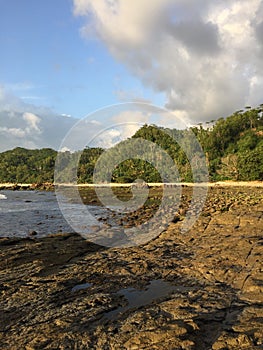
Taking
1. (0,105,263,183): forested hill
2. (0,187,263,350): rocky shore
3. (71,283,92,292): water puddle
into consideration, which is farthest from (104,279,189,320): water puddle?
(0,105,263,183): forested hill

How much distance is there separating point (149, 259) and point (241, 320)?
16.5 ft

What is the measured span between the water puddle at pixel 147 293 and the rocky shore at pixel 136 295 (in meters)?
0.03

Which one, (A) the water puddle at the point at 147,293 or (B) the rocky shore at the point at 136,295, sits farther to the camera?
(A) the water puddle at the point at 147,293

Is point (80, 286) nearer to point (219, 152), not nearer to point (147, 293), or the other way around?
point (147, 293)

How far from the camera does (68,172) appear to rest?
119688mm

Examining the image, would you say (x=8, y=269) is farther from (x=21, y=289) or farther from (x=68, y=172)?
(x=68, y=172)

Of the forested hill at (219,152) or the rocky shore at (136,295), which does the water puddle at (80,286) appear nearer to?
the rocky shore at (136,295)

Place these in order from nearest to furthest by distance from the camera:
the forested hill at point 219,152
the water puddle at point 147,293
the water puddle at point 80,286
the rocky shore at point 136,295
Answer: the rocky shore at point 136,295 < the water puddle at point 147,293 < the water puddle at point 80,286 < the forested hill at point 219,152

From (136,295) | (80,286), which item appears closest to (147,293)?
(136,295)

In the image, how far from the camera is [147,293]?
27.3 ft

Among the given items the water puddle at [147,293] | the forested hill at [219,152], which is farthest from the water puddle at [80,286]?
the forested hill at [219,152]

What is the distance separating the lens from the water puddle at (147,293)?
762 cm

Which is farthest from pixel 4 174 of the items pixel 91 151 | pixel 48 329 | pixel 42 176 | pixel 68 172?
pixel 48 329

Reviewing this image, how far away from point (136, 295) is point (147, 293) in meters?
0.33
